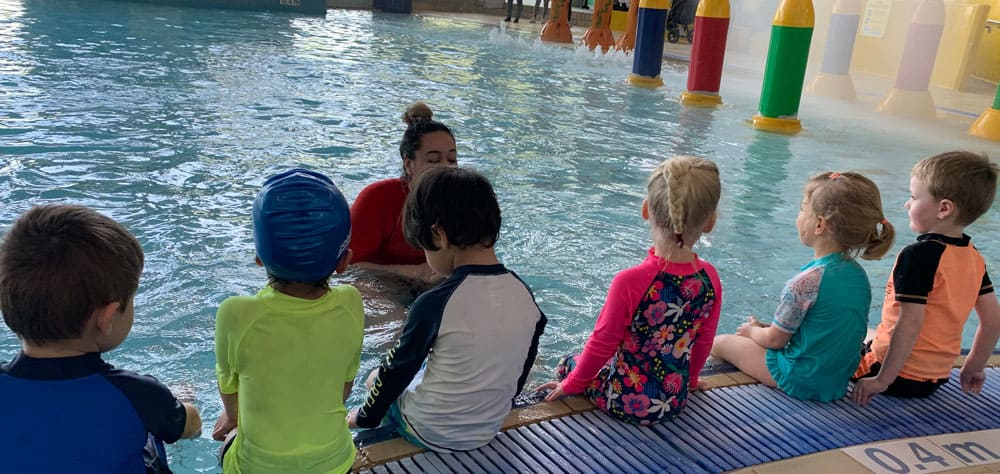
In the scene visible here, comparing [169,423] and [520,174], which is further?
[520,174]

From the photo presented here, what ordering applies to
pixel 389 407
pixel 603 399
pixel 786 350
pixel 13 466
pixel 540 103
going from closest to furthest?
pixel 13 466
pixel 389 407
pixel 603 399
pixel 786 350
pixel 540 103

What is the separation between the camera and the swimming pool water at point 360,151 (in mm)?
3881

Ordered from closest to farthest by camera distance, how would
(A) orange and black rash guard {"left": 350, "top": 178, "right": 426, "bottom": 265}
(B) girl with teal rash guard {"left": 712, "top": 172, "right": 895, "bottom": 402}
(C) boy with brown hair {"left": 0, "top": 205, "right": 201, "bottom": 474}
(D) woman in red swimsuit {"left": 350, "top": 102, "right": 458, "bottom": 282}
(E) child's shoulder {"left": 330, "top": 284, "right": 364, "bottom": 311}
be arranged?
(C) boy with brown hair {"left": 0, "top": 205, "right": 201, "bottom": 474} < (E) child's shoulder {"left": 330, "top": 284, "right": 364, "bottom": 311} < (B) girl with teal rash guard {"left": 712, "top": 172, "right": 895, "bottom": 402} < (D) woman in red swimsuit {"left": 350, "top": 102, "right": 458, "bottom": 282} < (A) orange and black rash guard {"left": 350, "top": 178, "right": 426, "bottom": 265}

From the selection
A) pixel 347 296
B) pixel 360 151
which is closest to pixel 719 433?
pixel 347 296

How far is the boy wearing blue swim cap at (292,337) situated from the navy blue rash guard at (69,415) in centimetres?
24

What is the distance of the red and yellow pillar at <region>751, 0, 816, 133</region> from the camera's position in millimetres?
8320

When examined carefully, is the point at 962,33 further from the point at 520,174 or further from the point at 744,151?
the point at 520,174

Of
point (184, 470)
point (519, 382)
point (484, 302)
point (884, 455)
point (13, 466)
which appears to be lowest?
point (184, 470)

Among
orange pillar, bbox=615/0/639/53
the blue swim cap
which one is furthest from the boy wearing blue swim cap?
orange pillar, bbox=615/0/639/53

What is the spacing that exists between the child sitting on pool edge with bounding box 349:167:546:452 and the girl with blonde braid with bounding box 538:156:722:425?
32cm

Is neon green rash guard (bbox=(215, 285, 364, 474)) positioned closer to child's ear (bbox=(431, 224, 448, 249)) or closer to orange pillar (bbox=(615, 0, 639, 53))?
child's ear (bbox=(431, 224, 448, 249))

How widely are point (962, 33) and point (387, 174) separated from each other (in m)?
12.5

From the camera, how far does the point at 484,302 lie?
2.12 metres

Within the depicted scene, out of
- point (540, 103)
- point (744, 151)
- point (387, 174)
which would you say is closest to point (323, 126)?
point (387, 174)
